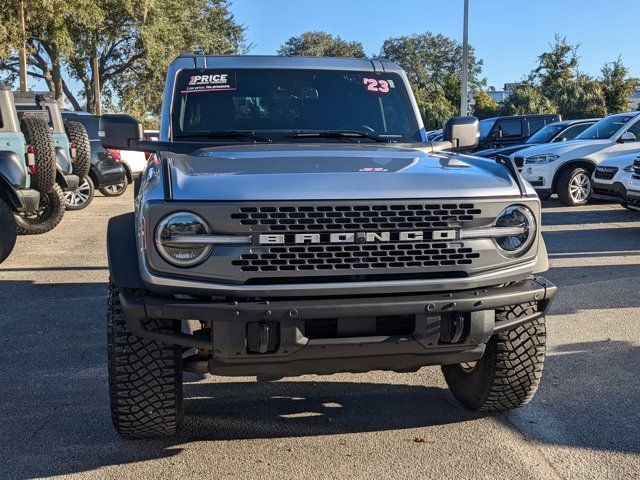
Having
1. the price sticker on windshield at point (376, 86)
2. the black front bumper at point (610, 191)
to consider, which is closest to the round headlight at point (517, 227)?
the price sticker on windshield at point (376, 86)

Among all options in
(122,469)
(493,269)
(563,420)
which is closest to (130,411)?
(122,469)

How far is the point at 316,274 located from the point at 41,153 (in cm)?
812

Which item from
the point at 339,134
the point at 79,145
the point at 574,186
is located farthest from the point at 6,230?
the point at 574,186

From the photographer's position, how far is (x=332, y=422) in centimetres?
434

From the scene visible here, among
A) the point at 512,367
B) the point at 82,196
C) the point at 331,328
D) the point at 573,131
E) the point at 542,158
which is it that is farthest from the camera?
the point at 573,131

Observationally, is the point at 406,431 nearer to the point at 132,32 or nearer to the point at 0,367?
the point at 0,367

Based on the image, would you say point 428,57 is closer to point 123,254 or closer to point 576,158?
point 576,158

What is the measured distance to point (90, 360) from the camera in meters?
5.48

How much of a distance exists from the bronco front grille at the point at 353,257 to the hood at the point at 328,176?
222mm

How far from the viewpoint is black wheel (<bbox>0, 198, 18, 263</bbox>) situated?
8.89 m

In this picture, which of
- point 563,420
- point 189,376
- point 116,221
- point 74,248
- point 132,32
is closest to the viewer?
point 116,221

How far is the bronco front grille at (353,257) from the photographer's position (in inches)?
132

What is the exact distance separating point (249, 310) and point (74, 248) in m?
8.29

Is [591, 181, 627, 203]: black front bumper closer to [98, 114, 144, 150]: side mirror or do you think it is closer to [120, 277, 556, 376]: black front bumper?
[98, 114, 144, 150]: side mirror
